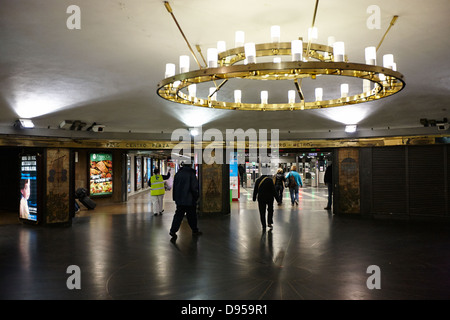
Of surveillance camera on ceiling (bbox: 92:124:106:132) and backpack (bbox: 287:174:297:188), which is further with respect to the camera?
backpack (bbox: 287:174:297:188)

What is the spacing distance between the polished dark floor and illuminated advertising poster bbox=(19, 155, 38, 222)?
1.58 feet

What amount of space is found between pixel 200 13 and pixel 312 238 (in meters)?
5.86

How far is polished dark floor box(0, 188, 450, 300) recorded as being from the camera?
4512mm

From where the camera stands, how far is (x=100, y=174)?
49.8ft

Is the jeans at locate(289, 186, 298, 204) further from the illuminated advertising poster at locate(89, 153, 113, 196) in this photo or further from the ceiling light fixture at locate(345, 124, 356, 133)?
the illuminated advertising poster at locate(89, 153, 113, 196)

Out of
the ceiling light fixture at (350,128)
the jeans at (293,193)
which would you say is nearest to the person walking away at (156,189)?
the jeans at (293,193)

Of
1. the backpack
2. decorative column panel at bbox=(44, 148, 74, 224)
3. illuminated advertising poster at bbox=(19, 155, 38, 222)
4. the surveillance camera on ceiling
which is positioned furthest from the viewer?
the backpack

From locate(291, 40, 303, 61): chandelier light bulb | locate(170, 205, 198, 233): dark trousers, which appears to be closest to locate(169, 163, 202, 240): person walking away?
locate(170, 205, 198, 233): dark trousers

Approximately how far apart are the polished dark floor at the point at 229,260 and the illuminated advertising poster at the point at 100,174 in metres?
4.88

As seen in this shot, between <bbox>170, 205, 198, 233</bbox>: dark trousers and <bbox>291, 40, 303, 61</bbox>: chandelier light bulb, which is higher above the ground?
<bbox>291, 40, 303, 61</bbox>: chandelier light bulb

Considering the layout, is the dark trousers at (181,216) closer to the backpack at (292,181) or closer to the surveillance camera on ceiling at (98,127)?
the surveillance camera on ceiling at (98,127)

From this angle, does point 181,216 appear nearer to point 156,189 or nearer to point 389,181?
point 156,189

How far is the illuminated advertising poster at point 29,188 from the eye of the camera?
10.1 meters

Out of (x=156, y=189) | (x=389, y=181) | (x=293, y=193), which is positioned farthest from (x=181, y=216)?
(x=293, y=193)
